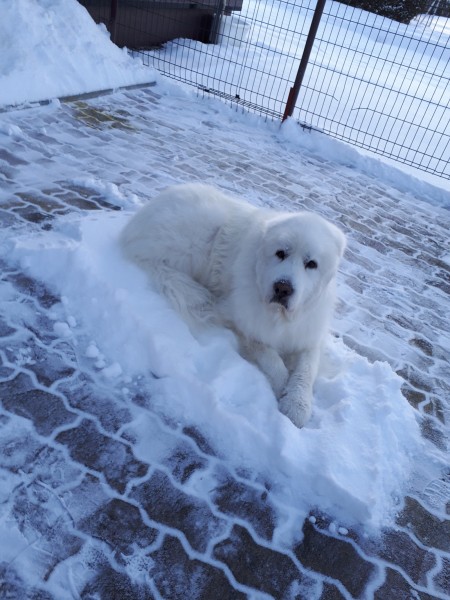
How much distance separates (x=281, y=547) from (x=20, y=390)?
1.42 meters

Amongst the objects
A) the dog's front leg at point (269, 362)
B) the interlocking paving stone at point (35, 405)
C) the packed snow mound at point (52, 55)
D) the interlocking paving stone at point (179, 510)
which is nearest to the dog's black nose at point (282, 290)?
the dog's front leg at point (269, 362)

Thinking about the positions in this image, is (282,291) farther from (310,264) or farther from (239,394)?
(239,394)

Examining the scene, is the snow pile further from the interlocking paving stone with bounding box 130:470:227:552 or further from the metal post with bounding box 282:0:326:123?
the metal post with bounding box 282:0:326:123

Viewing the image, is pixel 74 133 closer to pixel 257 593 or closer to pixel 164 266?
pixel 164 266

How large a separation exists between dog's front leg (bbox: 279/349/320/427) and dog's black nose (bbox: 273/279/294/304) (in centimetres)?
49

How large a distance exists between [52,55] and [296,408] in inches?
237

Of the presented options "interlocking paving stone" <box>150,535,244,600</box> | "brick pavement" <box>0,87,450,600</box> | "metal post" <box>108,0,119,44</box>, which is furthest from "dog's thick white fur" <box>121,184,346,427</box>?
"metal post" <box>108,0,119,44</box>

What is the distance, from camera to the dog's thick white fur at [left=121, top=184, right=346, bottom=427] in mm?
2633

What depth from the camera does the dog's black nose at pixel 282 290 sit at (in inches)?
100

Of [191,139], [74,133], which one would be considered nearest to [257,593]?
[74,133]

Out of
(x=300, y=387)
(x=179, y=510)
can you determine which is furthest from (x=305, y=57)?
(x=179, y=510)

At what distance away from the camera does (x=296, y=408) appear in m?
2.58

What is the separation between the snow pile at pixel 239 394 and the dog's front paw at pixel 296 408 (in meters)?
0.06

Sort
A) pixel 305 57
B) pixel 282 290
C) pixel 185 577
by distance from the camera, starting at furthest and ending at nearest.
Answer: pixel 305 57
pixel 282 290
pixel 185 577
